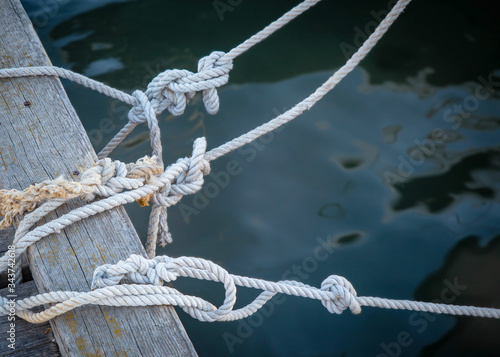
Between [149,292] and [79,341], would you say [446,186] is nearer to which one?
[149,292]

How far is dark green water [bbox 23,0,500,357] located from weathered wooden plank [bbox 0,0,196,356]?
92 centimetres

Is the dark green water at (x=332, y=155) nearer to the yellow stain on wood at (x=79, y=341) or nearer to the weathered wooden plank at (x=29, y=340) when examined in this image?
the weathered wooden plank at (x=29, y=340)

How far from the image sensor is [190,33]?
298 centimetres

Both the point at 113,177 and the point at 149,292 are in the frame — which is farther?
the point at 113,177

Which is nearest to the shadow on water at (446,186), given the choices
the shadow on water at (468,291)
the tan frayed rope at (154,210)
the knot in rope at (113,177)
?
the shadow on water at (468,291)

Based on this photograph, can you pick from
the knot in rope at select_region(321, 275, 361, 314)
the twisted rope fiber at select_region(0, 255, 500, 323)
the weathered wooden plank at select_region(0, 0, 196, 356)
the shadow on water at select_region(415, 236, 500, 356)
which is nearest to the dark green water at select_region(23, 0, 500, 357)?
the shadow on water at select_region(415, 236, 500, 356)

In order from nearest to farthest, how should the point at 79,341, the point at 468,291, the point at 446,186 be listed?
the point at 79,341
the point at 468,291
the point at 446,186

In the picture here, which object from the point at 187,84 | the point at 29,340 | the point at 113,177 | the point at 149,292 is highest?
the point at 187,84

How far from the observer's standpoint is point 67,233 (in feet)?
4.10

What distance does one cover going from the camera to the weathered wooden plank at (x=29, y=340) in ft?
4.00

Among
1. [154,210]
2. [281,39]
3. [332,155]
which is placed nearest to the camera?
[154,210]

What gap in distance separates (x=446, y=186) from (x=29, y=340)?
6.94 feet

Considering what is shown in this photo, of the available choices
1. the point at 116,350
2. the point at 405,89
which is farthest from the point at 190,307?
the point at 405,89

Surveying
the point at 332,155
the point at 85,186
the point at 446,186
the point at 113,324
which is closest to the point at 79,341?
the point at 113,324
